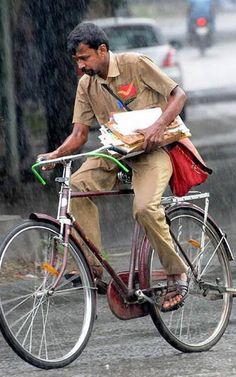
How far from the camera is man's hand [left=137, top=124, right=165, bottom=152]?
18.8ft

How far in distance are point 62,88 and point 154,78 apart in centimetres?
644

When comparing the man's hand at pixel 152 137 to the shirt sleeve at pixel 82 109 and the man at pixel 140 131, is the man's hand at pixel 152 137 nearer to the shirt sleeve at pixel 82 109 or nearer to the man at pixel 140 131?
the man at pixel 140 131

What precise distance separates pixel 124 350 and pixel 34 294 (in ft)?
2.82

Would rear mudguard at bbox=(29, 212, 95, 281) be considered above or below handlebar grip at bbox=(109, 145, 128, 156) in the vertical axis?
below

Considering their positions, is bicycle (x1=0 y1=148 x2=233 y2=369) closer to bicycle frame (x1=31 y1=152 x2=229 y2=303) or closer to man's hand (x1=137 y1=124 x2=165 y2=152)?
bicycle frame (x1=31 y1=152 x2=229 y2=303)

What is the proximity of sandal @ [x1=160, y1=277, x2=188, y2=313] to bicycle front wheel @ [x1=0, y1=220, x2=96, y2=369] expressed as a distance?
45cm

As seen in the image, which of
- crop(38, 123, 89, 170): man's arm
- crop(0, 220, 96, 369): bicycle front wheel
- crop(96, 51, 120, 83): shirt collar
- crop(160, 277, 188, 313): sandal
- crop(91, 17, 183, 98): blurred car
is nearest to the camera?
crop(0, 220, 96, 369): bicycle front wheel

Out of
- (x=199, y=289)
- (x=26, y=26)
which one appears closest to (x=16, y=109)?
(x=26, y=26)

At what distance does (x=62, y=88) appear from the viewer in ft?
40.2

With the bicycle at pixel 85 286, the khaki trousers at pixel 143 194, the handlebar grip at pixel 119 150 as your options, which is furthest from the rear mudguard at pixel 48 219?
the handlebar grip at pixel 119 150

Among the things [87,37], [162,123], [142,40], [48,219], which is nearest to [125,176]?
[162,123]

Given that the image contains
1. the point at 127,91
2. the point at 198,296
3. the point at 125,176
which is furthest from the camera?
the point at 198,296

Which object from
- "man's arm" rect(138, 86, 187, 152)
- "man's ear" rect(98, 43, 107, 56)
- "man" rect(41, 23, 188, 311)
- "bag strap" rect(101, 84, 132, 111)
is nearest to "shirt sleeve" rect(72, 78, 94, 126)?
"man" rect(41, 23, 188, 311)

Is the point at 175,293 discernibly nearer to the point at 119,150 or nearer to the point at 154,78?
the point at 119,150
